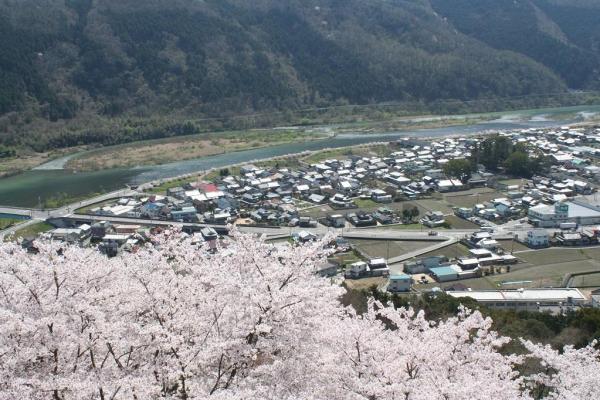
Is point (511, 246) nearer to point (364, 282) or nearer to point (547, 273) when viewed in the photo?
point (547, 273)

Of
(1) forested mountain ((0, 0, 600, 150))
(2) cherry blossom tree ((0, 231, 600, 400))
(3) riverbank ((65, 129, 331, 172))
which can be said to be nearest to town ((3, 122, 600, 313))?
(2) cherry blossom tree ((0, 231, 600, 400))

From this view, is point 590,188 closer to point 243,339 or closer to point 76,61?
point 243,339

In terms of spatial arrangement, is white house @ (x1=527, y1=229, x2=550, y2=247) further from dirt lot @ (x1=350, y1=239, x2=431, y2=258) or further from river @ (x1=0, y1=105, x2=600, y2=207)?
river @ (x1=0, y1=105, x2=600, y2=207)

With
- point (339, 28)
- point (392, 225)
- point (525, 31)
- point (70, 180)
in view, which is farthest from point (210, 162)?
point (525, 31)

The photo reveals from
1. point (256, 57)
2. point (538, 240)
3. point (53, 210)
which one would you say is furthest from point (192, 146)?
point (538, 240)

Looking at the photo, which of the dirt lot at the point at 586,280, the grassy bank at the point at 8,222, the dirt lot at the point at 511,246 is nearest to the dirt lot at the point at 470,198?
the dirt lot at the point at 511,246

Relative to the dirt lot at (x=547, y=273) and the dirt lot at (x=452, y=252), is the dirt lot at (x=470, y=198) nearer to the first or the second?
the dirt lot at (x=452, y=252)
